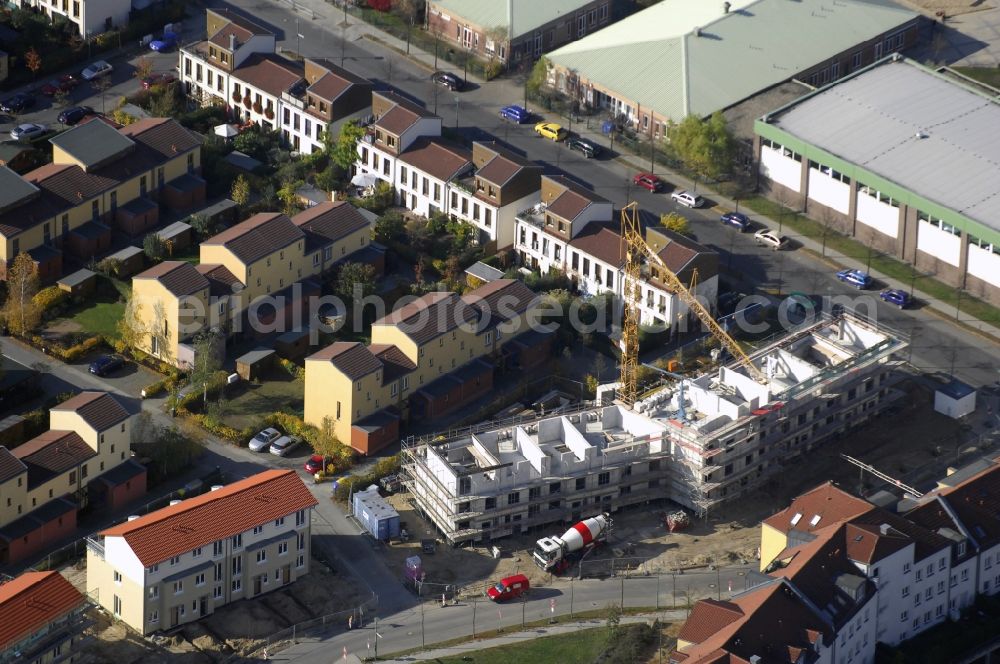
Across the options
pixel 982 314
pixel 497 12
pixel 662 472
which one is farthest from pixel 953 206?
pixel 497 12

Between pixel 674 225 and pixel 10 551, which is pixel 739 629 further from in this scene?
pixel 674 225

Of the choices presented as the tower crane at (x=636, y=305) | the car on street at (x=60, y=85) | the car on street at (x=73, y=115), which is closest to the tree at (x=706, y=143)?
the tower crane at (x=636, y=305)

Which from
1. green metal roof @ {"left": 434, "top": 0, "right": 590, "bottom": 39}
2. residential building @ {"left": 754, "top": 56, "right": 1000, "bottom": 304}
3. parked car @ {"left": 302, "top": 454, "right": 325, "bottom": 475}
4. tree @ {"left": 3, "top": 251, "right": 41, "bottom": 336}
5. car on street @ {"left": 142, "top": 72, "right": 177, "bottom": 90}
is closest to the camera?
parked car @ {"left": 302, "top": 454, "right": 325, "bottom": 475}

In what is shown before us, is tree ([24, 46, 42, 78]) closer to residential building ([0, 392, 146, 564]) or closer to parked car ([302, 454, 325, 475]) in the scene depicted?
residential building ([0, 392, 146, 564])

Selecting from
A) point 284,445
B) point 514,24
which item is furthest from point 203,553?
point 514,24

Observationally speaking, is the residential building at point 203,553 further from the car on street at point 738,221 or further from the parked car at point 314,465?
the car on street at point 738,221

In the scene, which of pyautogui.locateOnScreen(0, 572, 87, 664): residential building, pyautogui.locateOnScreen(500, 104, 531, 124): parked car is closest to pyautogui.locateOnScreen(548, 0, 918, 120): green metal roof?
pyautogui.locateOnScreen(500, 104, 531, 124): parked car

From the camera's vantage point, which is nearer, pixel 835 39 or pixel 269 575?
pixel 269 575
